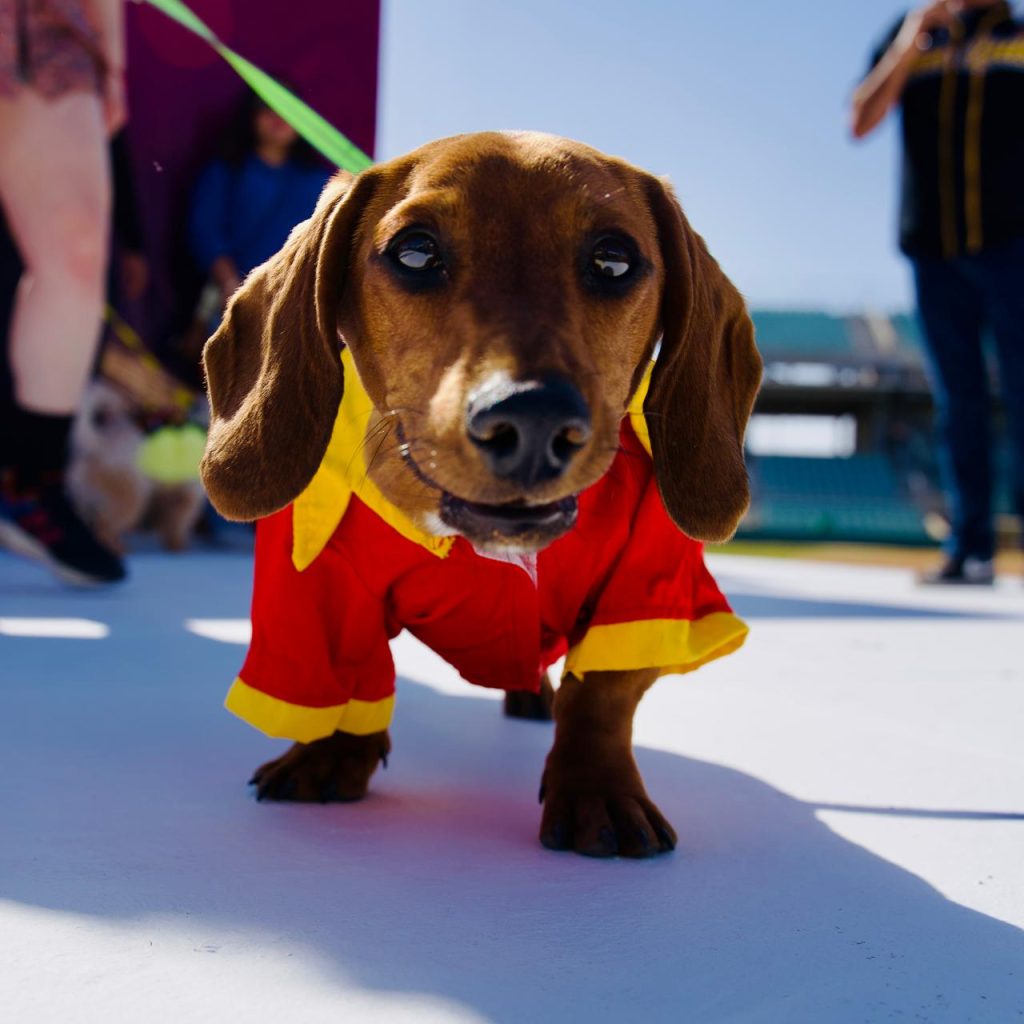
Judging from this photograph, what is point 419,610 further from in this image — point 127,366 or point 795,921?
point 127,366

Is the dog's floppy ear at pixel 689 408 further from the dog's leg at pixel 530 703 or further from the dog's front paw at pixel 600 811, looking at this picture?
the dog's leg at pixel 530 703

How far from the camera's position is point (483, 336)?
108cm

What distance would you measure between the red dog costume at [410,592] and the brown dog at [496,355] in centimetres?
5

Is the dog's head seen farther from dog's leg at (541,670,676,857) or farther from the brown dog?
dog's leg at (541,670,676,857)

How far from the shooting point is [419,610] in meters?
1.43

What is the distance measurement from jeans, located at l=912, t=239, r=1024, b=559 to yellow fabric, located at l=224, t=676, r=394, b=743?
146 inches

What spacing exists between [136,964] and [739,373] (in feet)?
3.19

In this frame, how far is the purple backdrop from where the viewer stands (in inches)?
78.0

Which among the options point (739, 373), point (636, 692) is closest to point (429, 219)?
point (739, 373)

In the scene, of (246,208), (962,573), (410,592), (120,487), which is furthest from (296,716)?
(120,487)

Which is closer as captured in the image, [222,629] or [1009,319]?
[222,629]

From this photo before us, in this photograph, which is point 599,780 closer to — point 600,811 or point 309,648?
point 600,811

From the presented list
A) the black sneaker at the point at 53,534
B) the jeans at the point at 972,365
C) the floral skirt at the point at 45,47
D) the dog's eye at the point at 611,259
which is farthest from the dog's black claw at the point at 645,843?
the jeans at the point at 972,365

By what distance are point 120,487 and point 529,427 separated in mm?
4936
